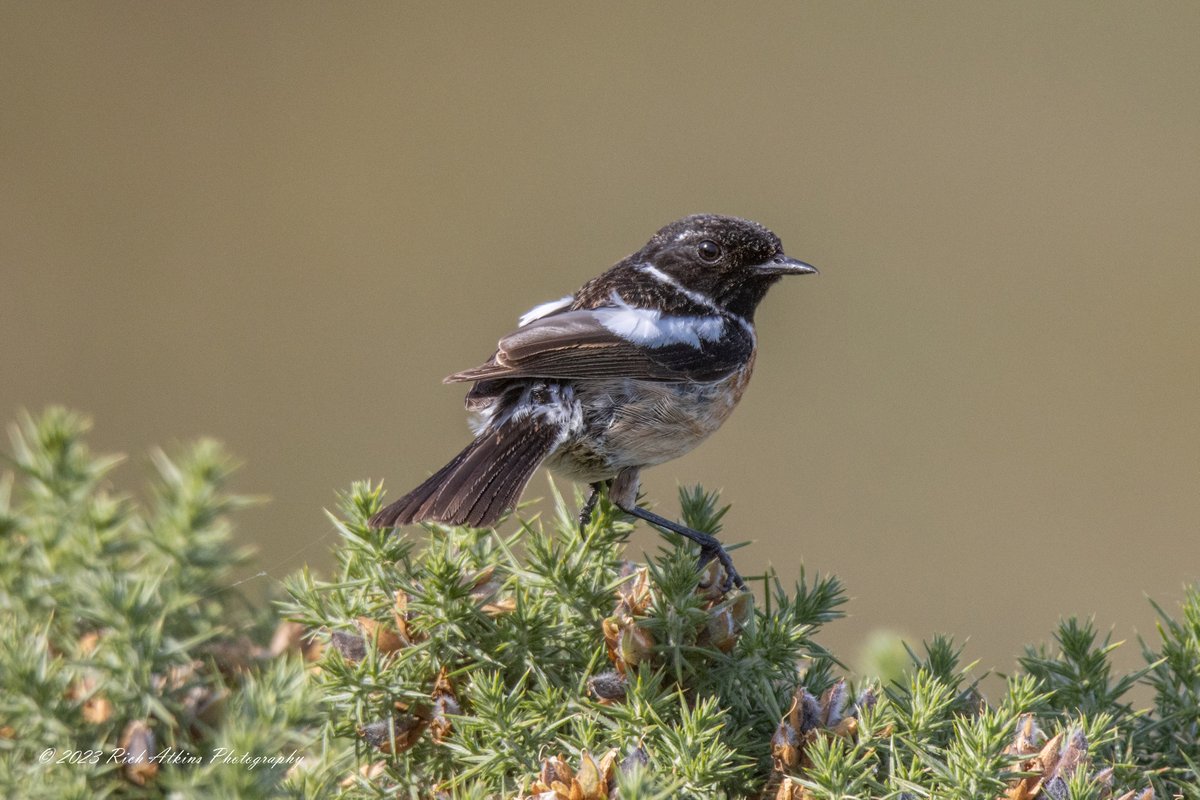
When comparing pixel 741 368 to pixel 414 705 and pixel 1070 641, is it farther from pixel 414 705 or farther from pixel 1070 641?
pixel 414 705

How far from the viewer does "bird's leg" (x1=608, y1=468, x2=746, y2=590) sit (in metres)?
2.18

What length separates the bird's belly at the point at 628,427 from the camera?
127 inches

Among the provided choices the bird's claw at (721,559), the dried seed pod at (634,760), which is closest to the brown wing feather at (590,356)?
the bird's claw at (721,559)

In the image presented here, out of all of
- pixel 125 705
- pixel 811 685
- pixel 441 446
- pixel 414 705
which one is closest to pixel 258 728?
pixel 414 705

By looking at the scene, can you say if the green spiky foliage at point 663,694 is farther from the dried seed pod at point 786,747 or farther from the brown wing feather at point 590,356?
the brown wing feather at point 590,356

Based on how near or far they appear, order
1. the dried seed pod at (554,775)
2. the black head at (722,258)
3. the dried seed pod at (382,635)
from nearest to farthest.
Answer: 1. the dried seed pod at (554,775)
2. the dried seed pod at (382,635)
3. the black head at (722,258)

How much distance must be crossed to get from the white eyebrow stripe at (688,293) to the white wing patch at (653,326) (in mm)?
106

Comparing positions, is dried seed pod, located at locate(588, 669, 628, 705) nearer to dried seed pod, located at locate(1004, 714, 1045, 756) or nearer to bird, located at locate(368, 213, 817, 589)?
dried seed pod, located at locate(1004, 714, 1045, 756)

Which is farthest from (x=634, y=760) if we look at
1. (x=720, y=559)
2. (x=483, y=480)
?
(x=483, y=480)

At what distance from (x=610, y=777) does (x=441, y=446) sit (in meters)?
6.19

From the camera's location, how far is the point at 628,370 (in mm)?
3291

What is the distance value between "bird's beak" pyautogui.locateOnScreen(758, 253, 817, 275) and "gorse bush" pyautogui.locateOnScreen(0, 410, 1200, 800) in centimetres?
187

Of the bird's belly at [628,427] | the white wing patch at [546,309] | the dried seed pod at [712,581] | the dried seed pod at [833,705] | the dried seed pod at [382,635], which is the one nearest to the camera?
the dried seed pod at [833,705]

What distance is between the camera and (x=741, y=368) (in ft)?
11.9
